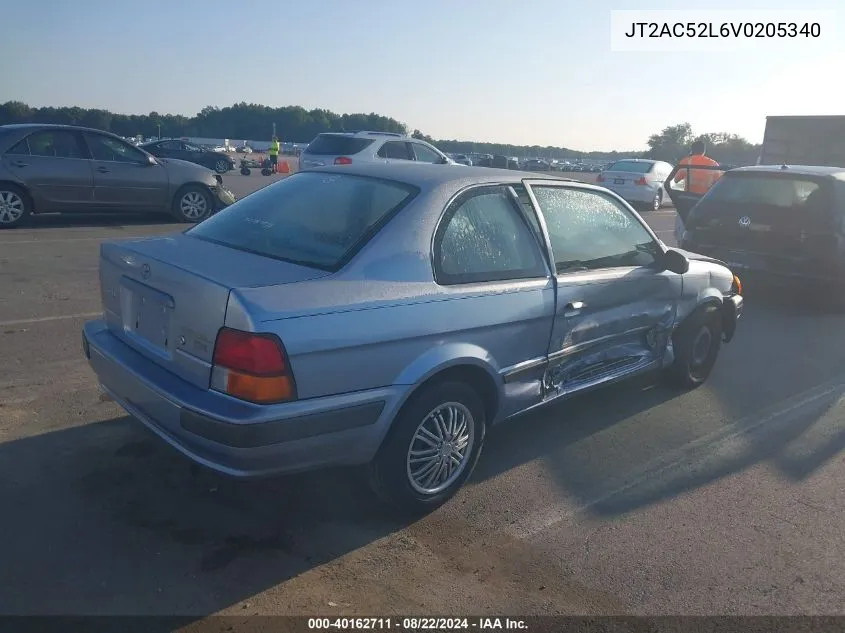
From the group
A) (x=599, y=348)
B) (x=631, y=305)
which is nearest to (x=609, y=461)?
Result: (x=599, y=348)

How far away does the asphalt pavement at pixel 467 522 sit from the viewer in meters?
3.08

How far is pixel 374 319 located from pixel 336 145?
1353 centimetres

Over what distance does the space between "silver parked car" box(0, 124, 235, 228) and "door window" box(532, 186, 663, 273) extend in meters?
9.40

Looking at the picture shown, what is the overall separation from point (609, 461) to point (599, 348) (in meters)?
0.66

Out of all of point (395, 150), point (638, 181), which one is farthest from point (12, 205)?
point (638, 181)

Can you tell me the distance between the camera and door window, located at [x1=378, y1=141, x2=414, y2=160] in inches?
628

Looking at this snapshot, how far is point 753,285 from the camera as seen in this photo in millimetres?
8852

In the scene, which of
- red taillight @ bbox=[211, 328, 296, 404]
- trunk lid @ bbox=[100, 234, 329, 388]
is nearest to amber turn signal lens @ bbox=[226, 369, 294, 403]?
red taillight @ bbox=[211, 328, 296, 404]

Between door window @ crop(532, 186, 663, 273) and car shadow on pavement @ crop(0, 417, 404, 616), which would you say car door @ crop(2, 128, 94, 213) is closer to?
car shadow on pavement @ crop(0, 417, 404, 616)

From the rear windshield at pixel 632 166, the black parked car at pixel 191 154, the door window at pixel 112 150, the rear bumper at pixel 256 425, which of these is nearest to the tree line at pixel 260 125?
the black parked car at pixel 191 154

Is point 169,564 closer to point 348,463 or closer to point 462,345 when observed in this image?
point 348,463

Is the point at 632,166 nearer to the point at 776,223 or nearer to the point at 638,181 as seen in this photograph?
the point at 638,181

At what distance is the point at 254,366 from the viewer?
9.87 ft

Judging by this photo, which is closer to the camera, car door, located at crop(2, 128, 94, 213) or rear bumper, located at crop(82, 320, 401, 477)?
rear bumper, located at crop(82, 320, 401, 477)
